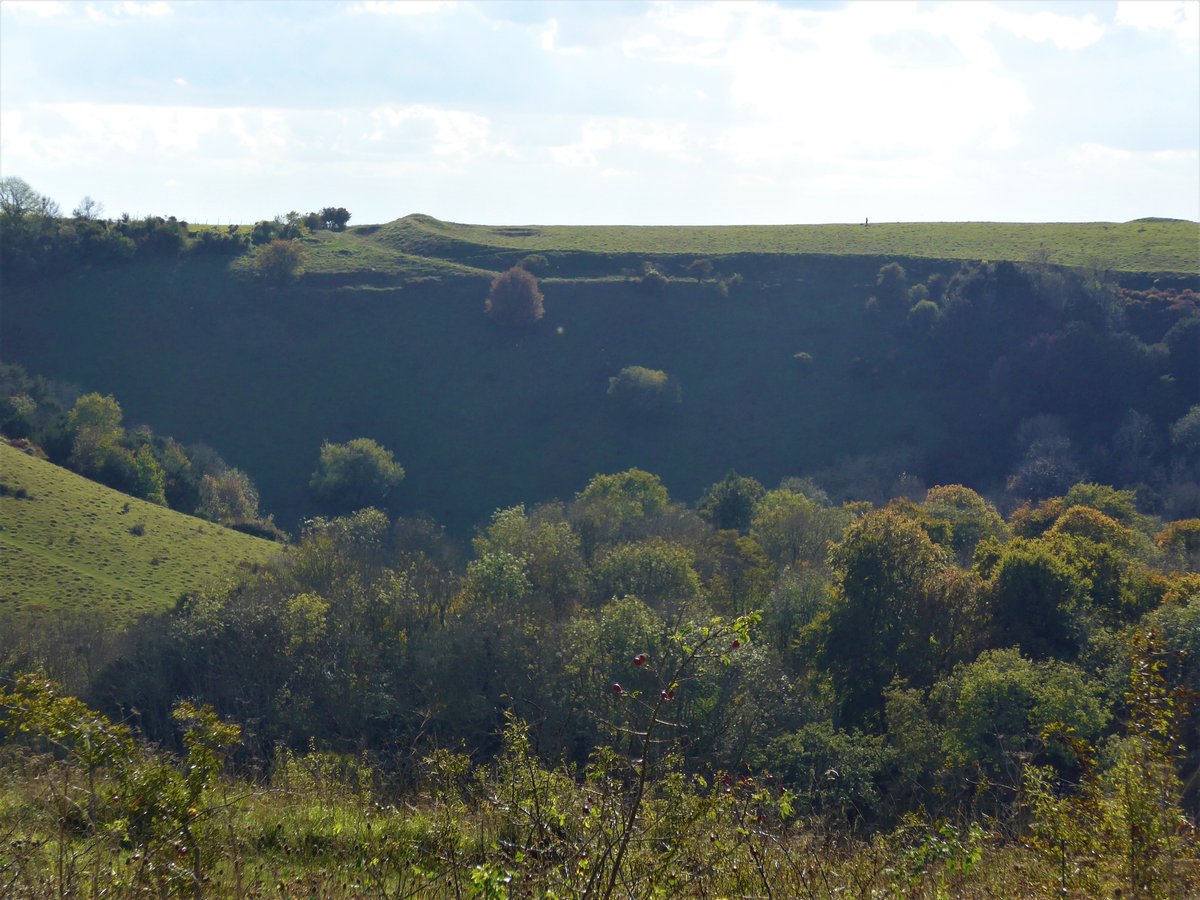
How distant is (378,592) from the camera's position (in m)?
31.6

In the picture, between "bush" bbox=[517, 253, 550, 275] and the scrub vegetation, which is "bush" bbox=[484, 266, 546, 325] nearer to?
the scrub vegetation

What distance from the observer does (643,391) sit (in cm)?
7462

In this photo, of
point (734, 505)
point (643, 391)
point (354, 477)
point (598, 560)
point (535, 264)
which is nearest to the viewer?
point (598, 560)

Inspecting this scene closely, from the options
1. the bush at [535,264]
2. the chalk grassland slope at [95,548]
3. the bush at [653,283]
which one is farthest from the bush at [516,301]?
the chalk grassland slope at [95,548]

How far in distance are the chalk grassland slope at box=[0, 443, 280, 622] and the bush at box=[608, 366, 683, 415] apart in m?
31.0

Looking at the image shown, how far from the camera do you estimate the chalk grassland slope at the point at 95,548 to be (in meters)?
37.7

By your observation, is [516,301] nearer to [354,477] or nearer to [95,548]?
[354,477]

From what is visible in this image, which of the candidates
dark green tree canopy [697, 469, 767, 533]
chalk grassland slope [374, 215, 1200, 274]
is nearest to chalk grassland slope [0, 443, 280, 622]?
dark green tree canopy [697, 469, 767, 533]

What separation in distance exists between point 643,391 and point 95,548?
136 ft

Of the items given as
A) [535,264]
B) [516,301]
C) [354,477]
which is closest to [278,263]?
[516,301]

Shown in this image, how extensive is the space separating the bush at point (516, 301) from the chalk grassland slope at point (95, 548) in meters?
35.2

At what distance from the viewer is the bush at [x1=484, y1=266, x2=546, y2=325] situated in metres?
82.4

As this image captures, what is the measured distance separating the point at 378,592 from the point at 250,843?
23525mm

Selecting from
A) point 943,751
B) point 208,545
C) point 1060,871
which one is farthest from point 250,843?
point 208,545
